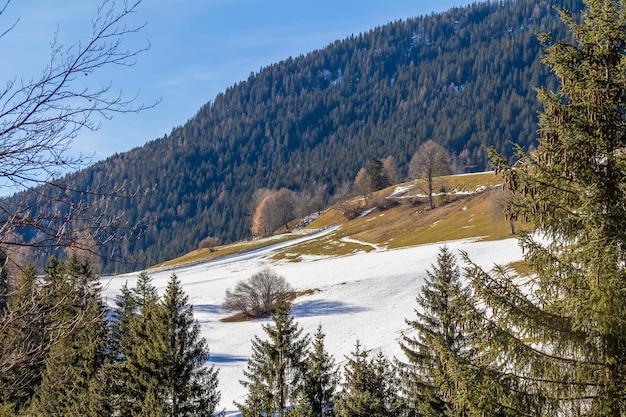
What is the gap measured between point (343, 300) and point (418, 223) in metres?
41.0

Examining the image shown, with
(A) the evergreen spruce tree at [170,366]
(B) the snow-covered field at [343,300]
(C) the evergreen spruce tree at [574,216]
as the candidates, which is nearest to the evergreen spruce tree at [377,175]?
(B) the snow-covered field at [343,300]

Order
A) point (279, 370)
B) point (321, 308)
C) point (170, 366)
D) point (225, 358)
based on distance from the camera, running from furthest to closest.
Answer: point (321, 308), point (225, 358), point (170, 366), point (279, 370)

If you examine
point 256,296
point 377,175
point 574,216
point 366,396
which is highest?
point 377,175

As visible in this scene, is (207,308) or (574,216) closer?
(574,216)

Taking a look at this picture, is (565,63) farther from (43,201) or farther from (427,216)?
(427,216)

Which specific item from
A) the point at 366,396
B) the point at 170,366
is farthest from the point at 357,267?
the point at 366,396

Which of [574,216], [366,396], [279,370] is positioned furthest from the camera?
[279,370]

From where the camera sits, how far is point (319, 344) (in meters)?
18.4

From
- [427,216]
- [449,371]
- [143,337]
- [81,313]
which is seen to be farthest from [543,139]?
[427,216]

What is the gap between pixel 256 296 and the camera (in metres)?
49.1

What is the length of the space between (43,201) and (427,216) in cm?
8656

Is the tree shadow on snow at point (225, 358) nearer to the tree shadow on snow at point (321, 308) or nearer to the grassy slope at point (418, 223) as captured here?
the tree shadow on snow at point (321, 308)

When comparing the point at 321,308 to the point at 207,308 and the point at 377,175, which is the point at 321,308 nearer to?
the point at 207,308

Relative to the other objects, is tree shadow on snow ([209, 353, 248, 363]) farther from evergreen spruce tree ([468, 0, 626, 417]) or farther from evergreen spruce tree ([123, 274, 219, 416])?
evergreen spruce tree ([468, 0, 626, 417])
